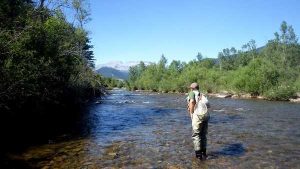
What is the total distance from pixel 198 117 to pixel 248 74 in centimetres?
6762

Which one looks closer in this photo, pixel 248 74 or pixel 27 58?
pixel 27 58

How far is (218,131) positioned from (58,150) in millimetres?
9628

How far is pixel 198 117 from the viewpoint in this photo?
1284 cm

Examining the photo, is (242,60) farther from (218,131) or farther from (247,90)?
(218,131)

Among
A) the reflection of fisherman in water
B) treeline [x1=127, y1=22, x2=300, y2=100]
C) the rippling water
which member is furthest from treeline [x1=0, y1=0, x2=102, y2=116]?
treeline [x1=127, y1=22, x2=300, y2=100]

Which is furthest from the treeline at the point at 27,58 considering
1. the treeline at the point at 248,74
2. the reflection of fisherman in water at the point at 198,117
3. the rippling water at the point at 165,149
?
the treeline at the point at 248,74

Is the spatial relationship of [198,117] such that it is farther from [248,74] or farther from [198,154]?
[248,74]

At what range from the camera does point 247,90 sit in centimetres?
7338

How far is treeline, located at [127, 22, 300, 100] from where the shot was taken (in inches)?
2731

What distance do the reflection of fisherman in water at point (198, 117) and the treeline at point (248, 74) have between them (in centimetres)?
5274

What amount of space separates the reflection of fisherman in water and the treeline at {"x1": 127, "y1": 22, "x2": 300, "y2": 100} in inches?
2076

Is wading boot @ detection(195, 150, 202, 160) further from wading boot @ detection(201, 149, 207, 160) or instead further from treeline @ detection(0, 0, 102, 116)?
treeline @ detection(0, 0, 102, 116)

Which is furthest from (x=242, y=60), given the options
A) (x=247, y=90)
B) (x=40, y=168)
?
(x=40, y=168)

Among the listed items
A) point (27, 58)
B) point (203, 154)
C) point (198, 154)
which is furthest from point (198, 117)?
point (27, 58)
